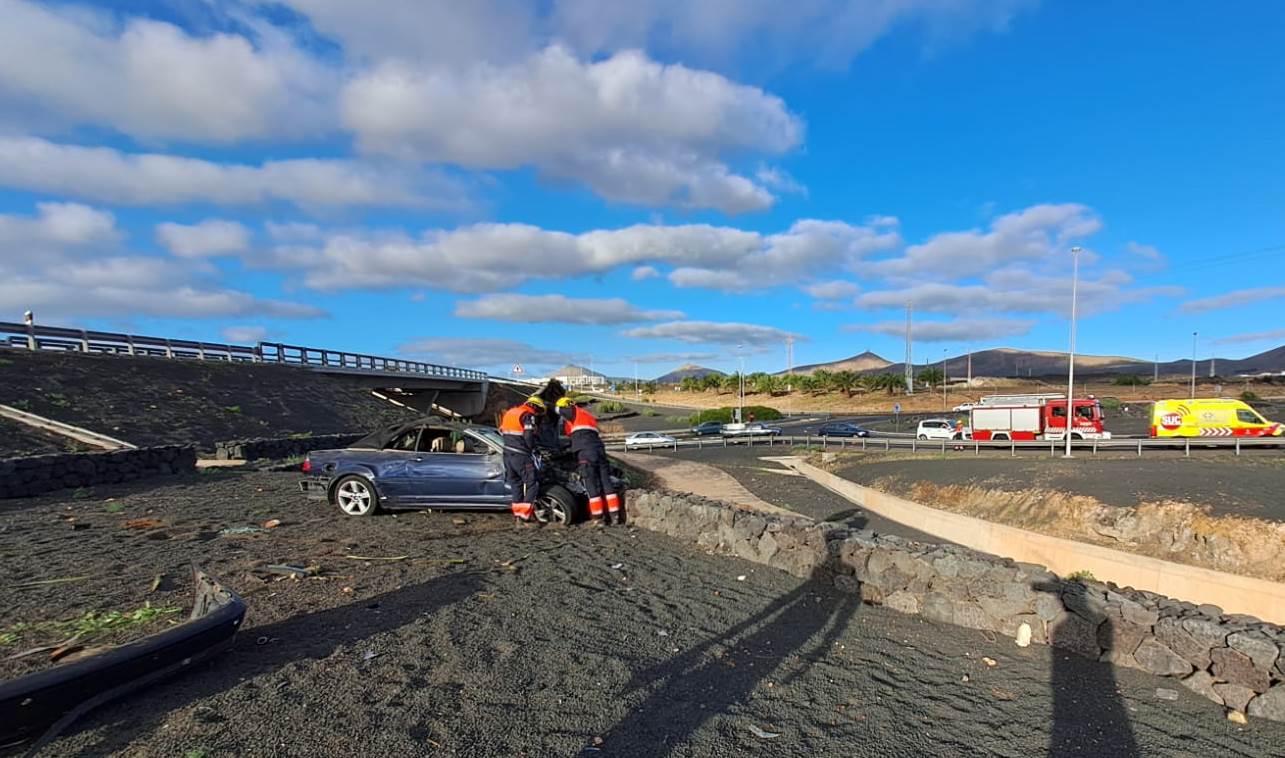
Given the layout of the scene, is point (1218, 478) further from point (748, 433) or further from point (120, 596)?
point (748, 433)

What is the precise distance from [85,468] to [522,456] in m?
9.00

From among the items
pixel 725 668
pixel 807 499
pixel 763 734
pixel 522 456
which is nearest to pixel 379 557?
pixel 522 456

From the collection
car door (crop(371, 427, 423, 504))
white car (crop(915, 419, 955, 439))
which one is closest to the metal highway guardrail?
white car (crop(915, 419, 955, 439))

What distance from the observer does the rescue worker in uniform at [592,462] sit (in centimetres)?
872

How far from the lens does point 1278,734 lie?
409 cm

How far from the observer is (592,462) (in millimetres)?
8883

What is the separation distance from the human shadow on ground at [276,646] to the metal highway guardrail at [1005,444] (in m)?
28.8

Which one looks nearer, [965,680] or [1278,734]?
[1278,734]

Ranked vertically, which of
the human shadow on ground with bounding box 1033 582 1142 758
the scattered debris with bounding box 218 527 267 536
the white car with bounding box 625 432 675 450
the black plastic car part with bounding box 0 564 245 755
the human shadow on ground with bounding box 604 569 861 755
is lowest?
the white car with bounding box 625 432 675 450

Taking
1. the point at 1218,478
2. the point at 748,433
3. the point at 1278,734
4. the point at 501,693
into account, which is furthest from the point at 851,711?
the point at 748,433

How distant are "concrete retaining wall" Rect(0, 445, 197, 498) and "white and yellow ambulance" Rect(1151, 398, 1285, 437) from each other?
39144 mm

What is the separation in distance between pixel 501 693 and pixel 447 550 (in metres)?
3.72

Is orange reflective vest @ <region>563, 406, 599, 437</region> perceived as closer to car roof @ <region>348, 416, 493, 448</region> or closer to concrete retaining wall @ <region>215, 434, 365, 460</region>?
car roof @ <region>348, 416, 493, 448</region>

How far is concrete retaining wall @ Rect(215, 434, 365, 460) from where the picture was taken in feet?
53.3
